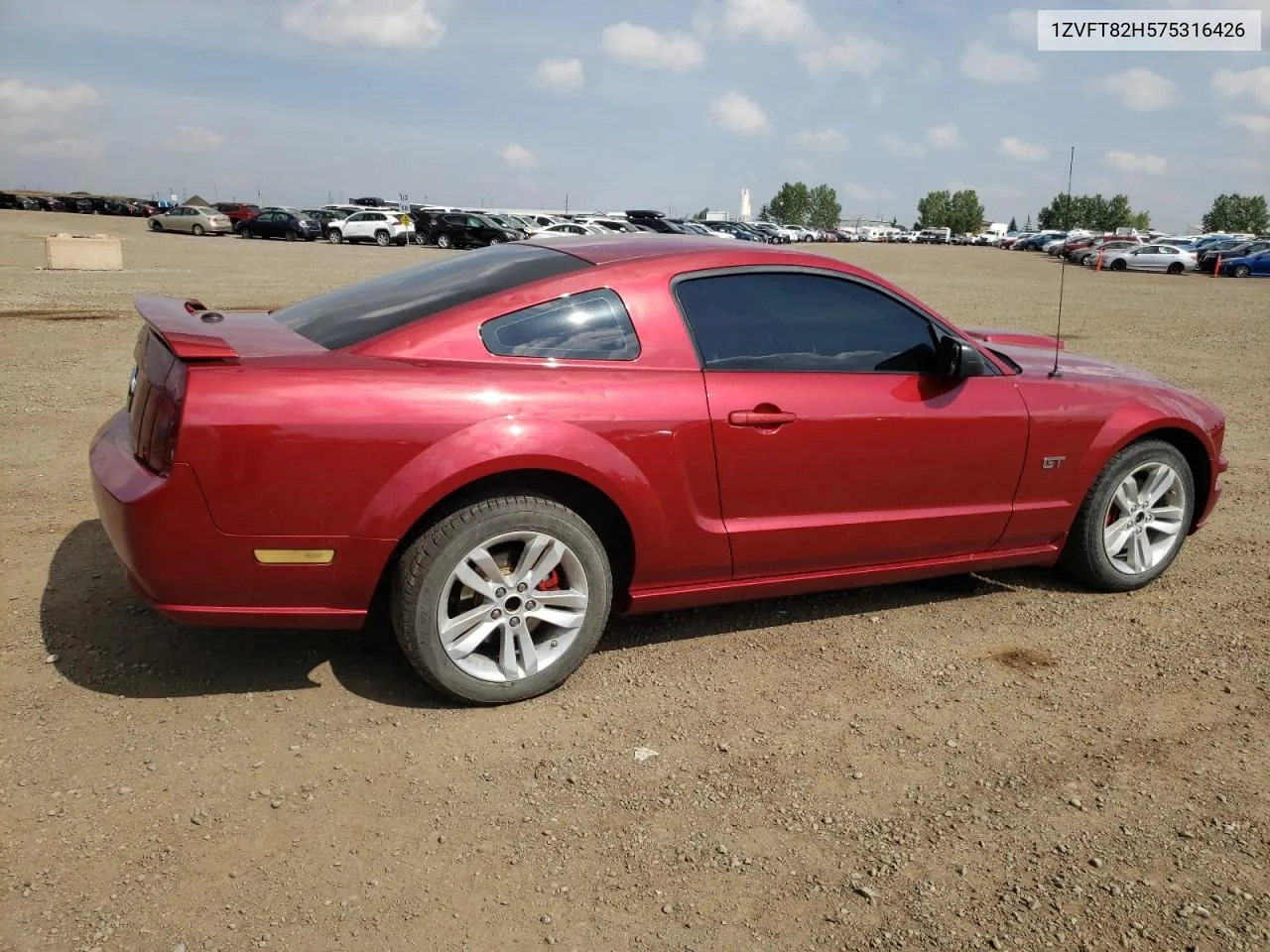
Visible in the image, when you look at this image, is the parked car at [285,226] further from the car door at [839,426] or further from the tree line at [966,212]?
the tree line at [966,212]

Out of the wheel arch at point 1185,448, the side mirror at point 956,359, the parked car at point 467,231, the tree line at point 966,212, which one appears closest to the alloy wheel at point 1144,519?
the wheel arch at point 1185,448

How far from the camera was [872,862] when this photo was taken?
2721 mm

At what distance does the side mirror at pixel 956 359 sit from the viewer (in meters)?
3.97

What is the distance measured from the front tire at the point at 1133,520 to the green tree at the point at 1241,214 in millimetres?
163617

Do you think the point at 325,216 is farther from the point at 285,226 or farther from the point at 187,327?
the point at 187,327

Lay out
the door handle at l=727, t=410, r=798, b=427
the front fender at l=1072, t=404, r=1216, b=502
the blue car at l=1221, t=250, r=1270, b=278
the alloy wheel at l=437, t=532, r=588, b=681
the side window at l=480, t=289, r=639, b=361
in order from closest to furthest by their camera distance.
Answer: the alloy wheel at l=437, t=532, r=588, b=681
the side window at l=480, t=289, r=639, b=361
the door handle at l=727, t=410, r=798, b=427
the front fender at l=1072, t=404, r=1216, b=502
the blue car at l=1221, t=250, r=1270, b=278

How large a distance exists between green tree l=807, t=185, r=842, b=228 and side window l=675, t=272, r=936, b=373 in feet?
555

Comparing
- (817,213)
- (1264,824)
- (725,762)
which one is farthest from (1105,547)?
(817,213)

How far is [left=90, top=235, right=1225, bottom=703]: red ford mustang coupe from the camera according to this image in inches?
120

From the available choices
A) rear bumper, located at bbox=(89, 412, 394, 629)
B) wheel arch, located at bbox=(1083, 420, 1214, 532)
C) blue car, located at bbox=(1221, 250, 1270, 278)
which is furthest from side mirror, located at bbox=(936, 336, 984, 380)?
blue car, located at bbox=(1221, 250, 1270, 278)

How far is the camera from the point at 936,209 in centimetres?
17750

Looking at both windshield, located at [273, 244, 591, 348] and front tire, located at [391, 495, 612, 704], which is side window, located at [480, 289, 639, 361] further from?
front tire, located at [391, 495, 612, 704]

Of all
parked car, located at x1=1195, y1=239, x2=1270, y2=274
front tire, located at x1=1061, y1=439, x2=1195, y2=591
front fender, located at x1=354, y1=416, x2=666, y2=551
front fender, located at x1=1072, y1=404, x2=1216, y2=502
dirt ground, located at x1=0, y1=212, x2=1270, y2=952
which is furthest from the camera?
parked car, located at x1=1195, y1=239, x2=1270, y2=274

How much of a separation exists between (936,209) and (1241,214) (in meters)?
48.9
